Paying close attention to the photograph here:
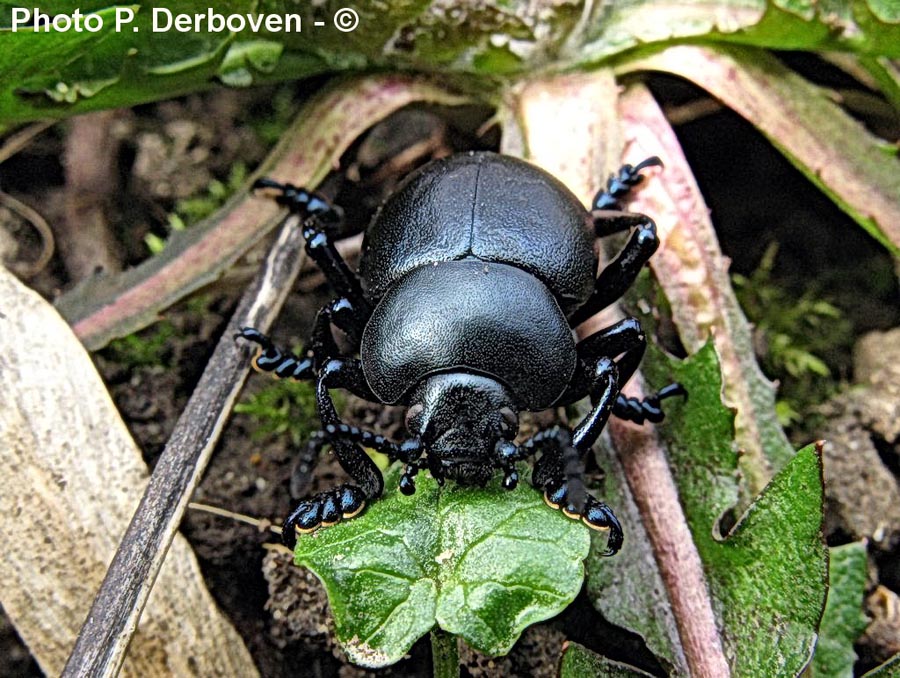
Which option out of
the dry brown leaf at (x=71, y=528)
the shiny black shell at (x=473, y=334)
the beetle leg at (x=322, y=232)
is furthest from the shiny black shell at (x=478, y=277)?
the dry brown leaf at (x=71, y=528)

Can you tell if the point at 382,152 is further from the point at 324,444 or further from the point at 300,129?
the point at 324,444

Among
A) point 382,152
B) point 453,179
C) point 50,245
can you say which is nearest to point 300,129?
point 382,152

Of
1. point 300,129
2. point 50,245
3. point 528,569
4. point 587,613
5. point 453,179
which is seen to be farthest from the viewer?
point 50,245

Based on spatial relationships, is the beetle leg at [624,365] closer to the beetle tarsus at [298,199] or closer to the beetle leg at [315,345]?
the beetle leg at [315,345]

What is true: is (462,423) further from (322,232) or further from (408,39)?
(408,39)

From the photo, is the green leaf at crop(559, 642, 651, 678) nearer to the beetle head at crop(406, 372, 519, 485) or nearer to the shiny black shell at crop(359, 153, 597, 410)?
the beetle head at crop(406, 372, 519, 485)

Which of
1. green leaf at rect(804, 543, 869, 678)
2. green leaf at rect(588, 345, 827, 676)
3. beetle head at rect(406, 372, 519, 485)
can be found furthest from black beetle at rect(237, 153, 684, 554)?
green leaf at rect(804, 543, 869, 678)
